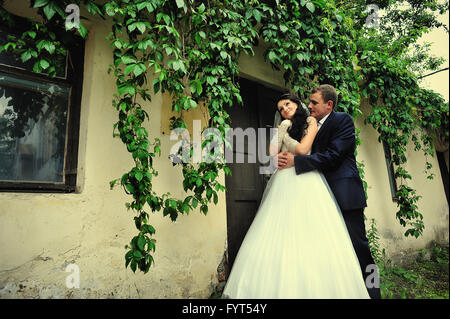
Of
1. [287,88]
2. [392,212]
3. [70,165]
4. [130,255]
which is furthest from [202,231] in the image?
[392,212]

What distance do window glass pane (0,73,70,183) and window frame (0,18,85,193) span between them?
3 centimetres

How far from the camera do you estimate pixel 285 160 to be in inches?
86.7

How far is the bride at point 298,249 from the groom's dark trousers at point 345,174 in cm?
10

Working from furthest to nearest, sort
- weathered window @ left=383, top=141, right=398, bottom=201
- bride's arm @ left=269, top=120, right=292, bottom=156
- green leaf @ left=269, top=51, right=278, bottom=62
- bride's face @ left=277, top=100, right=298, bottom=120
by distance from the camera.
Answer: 1. weathered window @ left=383, top=141, right=398, bottom=201
2. green leaf @ left=269, top=51, right=278, bottom=62
3. bride's face @ left=277, top=100, right=298, bottom=120
4. bride's arm @ left=269, top=120, right=292, bottom=156

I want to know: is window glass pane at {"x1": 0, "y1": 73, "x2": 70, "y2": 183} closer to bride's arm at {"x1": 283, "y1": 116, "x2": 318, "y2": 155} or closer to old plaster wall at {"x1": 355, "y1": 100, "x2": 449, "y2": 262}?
bride's arm at {"x1": 283, "y1": 116, "x2": 318, "y2": 155}

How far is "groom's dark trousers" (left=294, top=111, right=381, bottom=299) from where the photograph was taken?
2.10 metres

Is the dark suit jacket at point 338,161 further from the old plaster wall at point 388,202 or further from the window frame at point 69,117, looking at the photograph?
the old plaster wall at point 388,202

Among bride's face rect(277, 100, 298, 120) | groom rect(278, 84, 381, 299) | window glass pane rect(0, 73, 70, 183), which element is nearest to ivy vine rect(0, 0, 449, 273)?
window glass pane rect(0, 73, 70, 183)

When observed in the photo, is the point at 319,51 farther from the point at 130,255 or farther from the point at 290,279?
the point at 130,255

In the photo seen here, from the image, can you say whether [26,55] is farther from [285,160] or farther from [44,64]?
[285,160]

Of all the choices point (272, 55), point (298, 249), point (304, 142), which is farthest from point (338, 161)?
point (272, 55)

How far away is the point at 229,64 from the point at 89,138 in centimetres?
132

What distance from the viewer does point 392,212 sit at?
16.8 ft

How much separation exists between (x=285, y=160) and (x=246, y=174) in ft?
4.66
